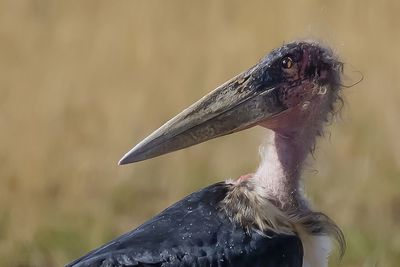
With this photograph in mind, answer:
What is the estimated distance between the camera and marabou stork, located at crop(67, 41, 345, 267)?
Result: 5395mm

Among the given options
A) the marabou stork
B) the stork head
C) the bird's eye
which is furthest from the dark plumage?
A: the bird's eye

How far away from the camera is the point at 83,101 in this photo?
10984mm

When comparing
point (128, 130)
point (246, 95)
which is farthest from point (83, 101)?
point (246, 95)

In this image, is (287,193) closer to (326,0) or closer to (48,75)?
(48,75)

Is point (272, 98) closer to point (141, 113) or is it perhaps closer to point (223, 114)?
point (223, 114)

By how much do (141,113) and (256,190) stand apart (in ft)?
17.2

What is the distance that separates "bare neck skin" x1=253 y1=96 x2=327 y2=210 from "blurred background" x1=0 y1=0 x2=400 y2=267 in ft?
7.71

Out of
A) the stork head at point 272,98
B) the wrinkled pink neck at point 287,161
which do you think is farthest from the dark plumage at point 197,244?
the stork head at point 272,98

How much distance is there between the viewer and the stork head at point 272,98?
19.3 ft

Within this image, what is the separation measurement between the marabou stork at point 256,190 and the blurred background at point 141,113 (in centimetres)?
238

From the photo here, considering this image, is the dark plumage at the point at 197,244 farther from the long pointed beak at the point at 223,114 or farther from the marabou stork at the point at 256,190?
the long pointed beak at the point at 223,114

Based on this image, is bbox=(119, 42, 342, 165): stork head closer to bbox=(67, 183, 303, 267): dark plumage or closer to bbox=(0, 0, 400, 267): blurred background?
bbox=(67, 183, 303, 267): dark plumage

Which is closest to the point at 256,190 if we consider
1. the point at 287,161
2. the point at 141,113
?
the point at 287,161

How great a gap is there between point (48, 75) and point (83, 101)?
675 mm
